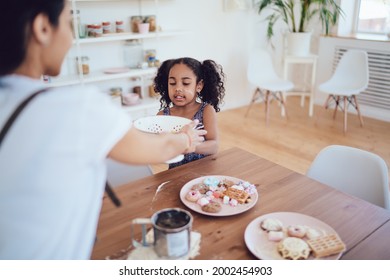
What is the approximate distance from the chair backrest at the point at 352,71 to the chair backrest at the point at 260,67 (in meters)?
0.66

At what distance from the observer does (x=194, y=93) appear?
1819 mm

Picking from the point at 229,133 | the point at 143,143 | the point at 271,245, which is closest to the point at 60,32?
the point at 143,143

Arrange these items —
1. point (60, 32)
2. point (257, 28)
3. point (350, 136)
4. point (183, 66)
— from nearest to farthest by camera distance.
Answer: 1. point (60, 32)
2. point (183, 66)
3. point (350, 136)
4. point (257, 28)

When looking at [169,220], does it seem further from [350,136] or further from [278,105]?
[278,105]

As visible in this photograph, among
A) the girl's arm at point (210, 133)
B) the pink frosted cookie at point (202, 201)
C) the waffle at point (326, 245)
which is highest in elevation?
the girl's arm at point (210, 133)

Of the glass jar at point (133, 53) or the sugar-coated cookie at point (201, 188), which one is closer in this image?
the sugar-coated cookie at point (201, 188)

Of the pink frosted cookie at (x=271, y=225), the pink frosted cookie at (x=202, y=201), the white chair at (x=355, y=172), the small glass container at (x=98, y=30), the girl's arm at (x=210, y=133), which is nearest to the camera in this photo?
the pink frosted cookie at (x=271, y=225)

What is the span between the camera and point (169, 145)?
86 cm

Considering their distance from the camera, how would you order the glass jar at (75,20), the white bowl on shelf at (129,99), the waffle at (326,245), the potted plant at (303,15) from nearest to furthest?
the waffle at (326,245), the glass jar at (75,20), the white bowl on shelf at (129,99), the potted plant at (303,15)

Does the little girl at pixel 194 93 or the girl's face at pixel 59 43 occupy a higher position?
the girl's face at pixel 59 43

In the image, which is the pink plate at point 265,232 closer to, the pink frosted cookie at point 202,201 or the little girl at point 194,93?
the pink frosted cookie at point 202,201

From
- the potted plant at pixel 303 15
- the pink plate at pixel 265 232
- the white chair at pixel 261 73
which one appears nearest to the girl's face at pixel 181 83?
the pink plate at pixel 265 232

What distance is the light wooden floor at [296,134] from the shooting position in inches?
127
